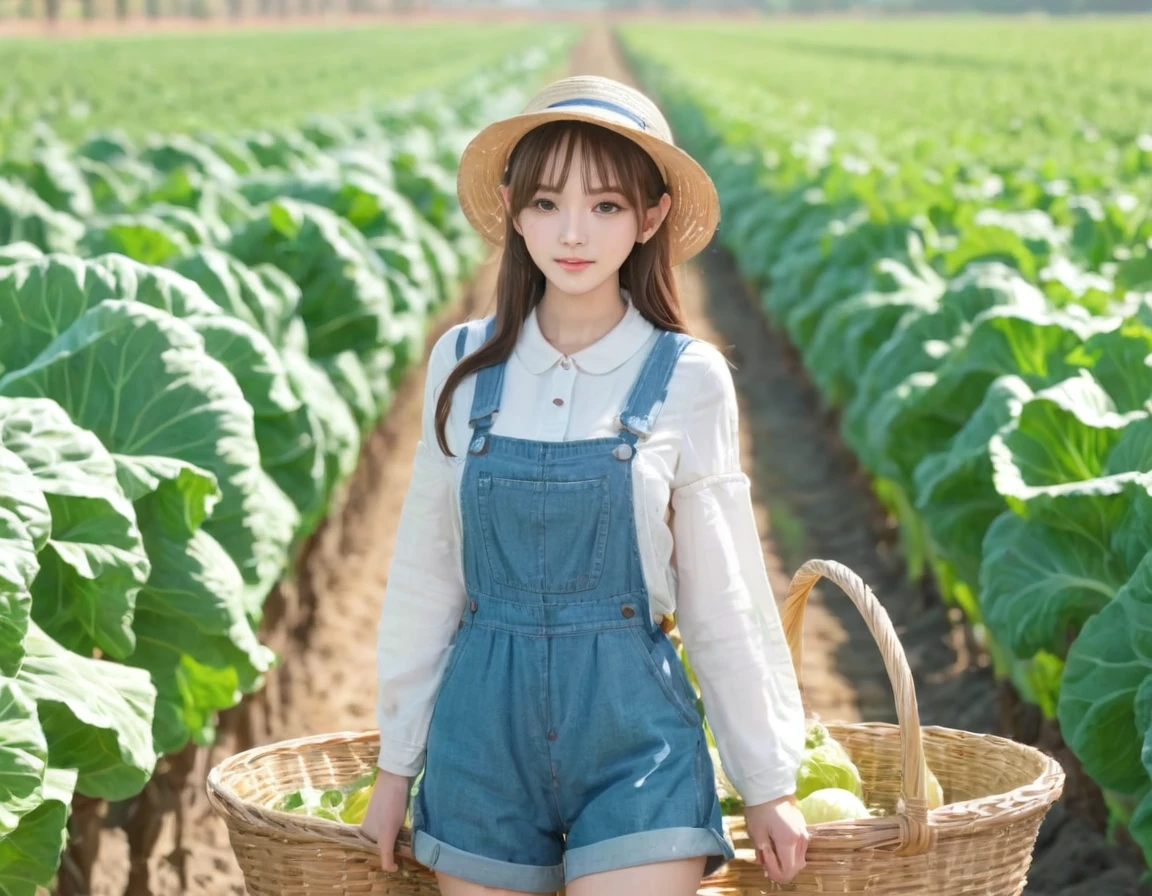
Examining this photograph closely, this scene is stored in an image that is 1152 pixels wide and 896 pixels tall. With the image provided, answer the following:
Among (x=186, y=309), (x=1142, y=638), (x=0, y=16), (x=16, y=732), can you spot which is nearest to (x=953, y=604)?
(x=1142, y=638)

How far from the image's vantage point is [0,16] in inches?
3177

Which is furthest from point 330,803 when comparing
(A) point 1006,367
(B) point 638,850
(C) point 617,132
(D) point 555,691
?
(A) point 1006,367

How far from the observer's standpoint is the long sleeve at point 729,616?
2650 mm

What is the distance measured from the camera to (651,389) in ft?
8.90

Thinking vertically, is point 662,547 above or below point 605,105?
below

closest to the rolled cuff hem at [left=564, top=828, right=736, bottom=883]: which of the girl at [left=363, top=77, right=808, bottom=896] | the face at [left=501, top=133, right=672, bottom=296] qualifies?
the girl at [left=363, top=77, right=808, bottom=896]

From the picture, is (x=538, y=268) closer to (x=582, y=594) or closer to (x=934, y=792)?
(x=582, y=594)

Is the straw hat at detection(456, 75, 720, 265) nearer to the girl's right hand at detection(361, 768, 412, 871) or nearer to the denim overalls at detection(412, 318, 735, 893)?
the denim overalls at detection(412, 318, 735, 893)

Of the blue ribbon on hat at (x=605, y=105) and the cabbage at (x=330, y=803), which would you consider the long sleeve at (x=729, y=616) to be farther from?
the cabbage at (x=330, y=803)

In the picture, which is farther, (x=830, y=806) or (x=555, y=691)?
(x=830, y=806)

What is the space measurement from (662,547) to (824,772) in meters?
0.65

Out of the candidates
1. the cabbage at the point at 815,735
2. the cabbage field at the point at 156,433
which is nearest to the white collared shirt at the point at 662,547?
the cabbage at the point at 815,735

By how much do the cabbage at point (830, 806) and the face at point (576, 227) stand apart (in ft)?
3.19

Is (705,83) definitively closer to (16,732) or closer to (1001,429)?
(1001,429)
